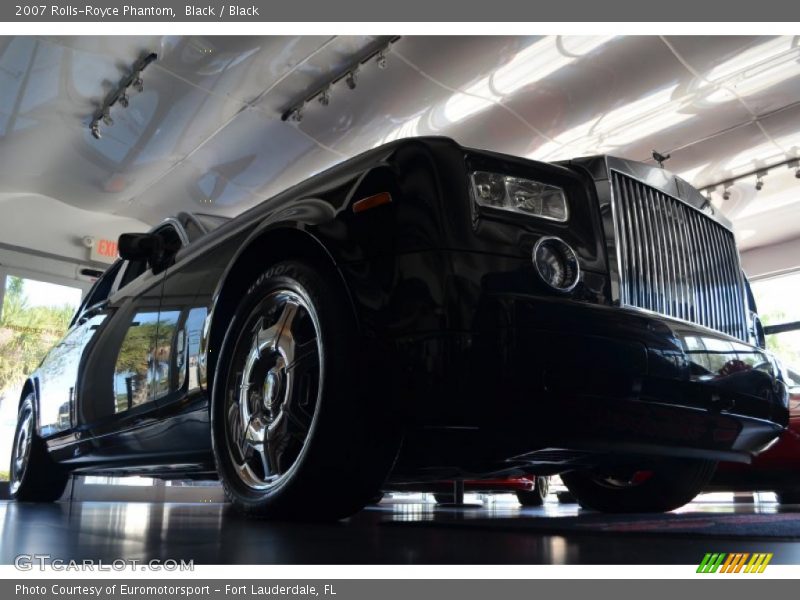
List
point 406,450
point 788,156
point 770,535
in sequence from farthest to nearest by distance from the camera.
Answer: point 788,156 < point 406,450 < point 770,535

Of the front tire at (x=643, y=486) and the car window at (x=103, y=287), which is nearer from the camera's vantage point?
the front tire at (x=643, y=486)

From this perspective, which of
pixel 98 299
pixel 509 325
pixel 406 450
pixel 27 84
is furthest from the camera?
pixel 27 84

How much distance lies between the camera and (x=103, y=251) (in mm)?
10102

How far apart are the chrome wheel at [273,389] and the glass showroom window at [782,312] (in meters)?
8.85

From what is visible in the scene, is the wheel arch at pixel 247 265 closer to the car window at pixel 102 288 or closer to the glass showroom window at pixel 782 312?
the car window at pixel 102 288

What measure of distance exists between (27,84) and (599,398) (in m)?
6.44

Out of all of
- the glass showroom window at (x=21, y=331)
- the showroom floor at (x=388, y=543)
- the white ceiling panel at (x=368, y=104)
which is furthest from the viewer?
the glass showroom window at (x=21, y=331)

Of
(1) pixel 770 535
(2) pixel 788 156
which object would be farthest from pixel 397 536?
(2) pixel 788 156

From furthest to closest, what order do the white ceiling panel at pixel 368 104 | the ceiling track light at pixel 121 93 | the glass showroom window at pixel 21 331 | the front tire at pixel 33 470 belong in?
the glass showroom window at pixel 21 331, the ceiling track light at pixel 121 93, the white ceiling panel at pixel 368 104, the front tire at pixel 33 470

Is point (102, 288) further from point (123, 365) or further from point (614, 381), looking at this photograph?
point (614, 381)

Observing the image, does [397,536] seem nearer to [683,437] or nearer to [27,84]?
[683,437]

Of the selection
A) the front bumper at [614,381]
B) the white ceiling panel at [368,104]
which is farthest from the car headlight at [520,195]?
the white ceiling panel at [368,104]

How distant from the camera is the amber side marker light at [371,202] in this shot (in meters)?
1.99

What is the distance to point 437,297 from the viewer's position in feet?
5.94
